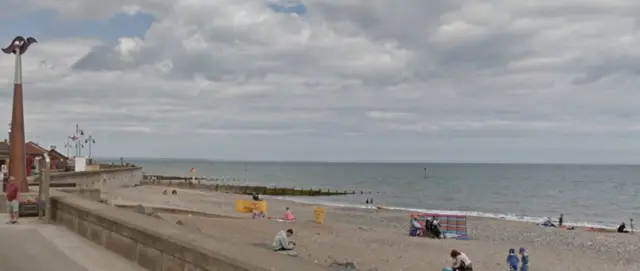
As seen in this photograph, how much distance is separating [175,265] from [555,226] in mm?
43333

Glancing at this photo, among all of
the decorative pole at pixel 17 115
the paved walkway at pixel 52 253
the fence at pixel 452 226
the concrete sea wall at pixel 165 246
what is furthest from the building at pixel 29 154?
the concrete sea wall at pixel 165 246

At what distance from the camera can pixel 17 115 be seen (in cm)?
1892

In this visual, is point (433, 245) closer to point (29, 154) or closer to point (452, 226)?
point (452, 226)

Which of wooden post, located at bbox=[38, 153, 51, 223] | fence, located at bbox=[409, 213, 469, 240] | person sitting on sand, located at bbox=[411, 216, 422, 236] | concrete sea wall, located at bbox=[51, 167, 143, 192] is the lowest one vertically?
fence, located at bbox=[409, 213, 469, 240]

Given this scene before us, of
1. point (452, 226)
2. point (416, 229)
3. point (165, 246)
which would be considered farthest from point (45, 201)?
point (452, 226)

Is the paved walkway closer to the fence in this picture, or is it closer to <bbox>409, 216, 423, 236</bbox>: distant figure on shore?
<bbox>409, 216, 423, 236</bbox>: distant figure on shore

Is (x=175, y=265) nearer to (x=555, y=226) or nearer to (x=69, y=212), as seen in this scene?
(x=69, y=212)

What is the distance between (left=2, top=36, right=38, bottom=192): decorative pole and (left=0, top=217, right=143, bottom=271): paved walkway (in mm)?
6414

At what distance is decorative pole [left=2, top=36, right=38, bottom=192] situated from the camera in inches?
744

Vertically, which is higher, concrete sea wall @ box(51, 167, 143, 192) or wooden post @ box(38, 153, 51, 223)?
wooden post @ box(38, 153, 51, 223)

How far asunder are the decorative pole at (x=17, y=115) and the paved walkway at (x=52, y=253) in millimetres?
6414

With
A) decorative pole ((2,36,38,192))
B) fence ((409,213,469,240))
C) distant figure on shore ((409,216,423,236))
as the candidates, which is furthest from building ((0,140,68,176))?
fence ((409,213,469,240))

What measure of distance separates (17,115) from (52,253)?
1024cm

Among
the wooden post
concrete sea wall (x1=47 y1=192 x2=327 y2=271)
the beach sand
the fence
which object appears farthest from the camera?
the fence
